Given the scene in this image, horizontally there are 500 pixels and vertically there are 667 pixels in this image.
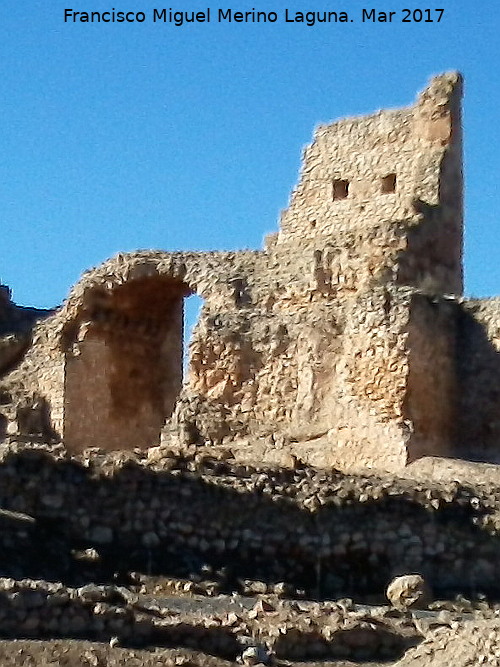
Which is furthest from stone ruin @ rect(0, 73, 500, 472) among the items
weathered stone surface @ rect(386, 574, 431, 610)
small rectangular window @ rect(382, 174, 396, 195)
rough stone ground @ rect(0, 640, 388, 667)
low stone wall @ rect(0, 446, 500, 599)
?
rough stone ground @ rect(0, 640, 388, 667)

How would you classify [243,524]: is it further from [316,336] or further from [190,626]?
[316,336]

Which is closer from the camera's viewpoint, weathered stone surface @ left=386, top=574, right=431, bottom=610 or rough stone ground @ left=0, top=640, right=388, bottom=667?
rough stone ground @ left=0, top=640, right=388, bottom=667

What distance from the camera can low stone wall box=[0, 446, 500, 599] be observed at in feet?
33.3

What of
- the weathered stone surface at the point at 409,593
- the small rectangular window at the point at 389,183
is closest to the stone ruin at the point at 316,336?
the small rectangular window at the point at 389,183

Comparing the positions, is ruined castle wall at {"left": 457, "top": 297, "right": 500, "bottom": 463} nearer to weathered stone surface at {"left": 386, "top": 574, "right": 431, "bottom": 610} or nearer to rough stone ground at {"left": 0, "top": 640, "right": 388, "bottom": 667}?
weathered stone surface at {"left": 386, "top": 574, "right": 431, "bottom": 610}

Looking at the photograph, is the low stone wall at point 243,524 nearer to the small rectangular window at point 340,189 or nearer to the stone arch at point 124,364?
the stone arch at point 124,364

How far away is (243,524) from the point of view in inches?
418

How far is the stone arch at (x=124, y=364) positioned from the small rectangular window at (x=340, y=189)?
2.91m

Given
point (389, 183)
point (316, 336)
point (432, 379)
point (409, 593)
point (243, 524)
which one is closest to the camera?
point (409, 593)

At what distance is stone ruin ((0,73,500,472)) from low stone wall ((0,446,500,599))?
6.49 feet

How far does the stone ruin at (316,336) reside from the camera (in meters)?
17.0

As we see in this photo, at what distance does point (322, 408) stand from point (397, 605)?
7.49m

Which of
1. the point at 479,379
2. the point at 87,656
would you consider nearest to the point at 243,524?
the point at 87,656

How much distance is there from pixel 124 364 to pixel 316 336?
6057 mm
